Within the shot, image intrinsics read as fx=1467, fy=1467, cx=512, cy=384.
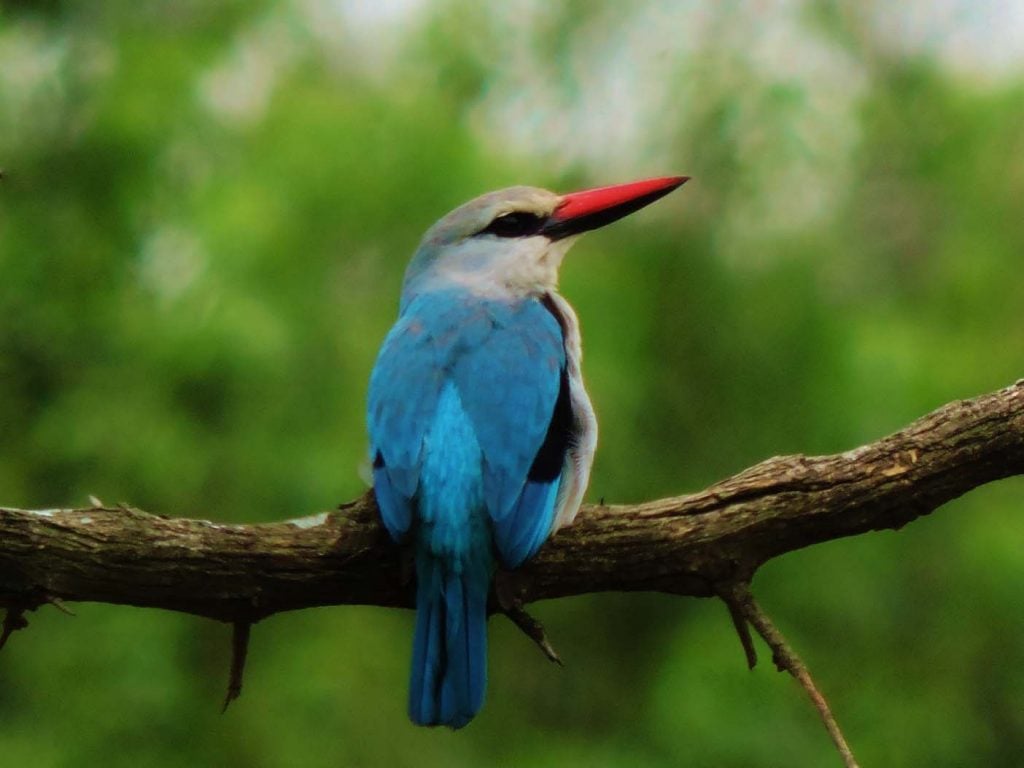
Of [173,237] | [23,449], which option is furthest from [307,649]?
[173,237]

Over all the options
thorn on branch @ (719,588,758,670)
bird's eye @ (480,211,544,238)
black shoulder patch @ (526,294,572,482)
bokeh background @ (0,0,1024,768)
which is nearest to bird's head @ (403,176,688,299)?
bird's eye @ (480,211,544,238)

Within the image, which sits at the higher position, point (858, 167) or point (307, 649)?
point (858, 167)

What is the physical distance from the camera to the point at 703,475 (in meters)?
13.0

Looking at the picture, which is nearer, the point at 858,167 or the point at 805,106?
the point at 805,106

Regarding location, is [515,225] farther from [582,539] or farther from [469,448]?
[582,539]

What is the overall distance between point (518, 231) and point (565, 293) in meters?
6.24

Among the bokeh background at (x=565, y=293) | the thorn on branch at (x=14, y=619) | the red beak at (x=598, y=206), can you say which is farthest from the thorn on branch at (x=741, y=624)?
the bokeh background at (x=565, y=293)

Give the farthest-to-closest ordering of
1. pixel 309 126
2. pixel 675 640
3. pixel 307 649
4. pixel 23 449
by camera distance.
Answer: pixel 675 640, pixel 309 126, pixel 307 649, pixel 23 449

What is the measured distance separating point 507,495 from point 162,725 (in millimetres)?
6824

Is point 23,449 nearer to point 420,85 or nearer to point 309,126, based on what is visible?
point 309,126

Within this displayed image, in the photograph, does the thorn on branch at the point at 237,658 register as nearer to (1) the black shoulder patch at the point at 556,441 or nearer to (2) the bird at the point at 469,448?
(2) the bird at the point at 469,448

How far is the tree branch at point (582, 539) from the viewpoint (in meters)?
3.74

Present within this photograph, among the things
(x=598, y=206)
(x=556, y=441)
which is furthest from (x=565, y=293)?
(x=556, y=441)

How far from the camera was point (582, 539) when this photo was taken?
406 cm
